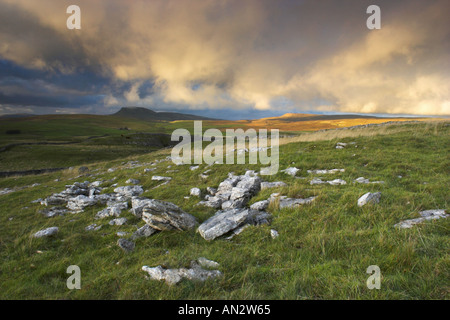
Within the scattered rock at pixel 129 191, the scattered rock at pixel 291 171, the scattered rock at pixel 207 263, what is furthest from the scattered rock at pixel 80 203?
the scattered rock at pixel 291 171

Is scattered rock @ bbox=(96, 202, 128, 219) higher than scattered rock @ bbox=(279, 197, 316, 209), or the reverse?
scattered rock @ bbox=(279, 197, 316, 209)

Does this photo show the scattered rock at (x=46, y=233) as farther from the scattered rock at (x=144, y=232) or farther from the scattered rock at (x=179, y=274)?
the scattered rock at (x=179, y=274)

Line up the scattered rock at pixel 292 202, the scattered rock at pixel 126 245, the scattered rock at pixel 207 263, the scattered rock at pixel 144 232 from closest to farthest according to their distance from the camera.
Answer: the scattered rock at pixel 207 263
the scattered rock at pixel 126 245
the scattered rock at pixel 144 232
the scattered rock at pixel 292 202

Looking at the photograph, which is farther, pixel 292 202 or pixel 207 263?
pixel 292 202

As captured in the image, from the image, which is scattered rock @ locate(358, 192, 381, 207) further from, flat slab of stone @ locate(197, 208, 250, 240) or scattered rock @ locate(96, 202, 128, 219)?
scattered rock @ locate(96, 202, 128, 219)

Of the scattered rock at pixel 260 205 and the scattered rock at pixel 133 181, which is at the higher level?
the scattered rock at pixel 260 205

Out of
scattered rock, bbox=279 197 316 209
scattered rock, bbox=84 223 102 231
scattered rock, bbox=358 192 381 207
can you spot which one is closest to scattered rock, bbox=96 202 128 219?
scattered rock, bbox=84 223 102 231

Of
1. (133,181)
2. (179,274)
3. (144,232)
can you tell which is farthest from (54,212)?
(179,274)

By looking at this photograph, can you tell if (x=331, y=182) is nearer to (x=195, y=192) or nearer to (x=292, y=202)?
(x=292, y=202)

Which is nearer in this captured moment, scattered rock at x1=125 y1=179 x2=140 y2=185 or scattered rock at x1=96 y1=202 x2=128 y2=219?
scattered rock at x1=96 y1=202 x2=128 y2=219

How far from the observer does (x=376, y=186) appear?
7.70 meters
